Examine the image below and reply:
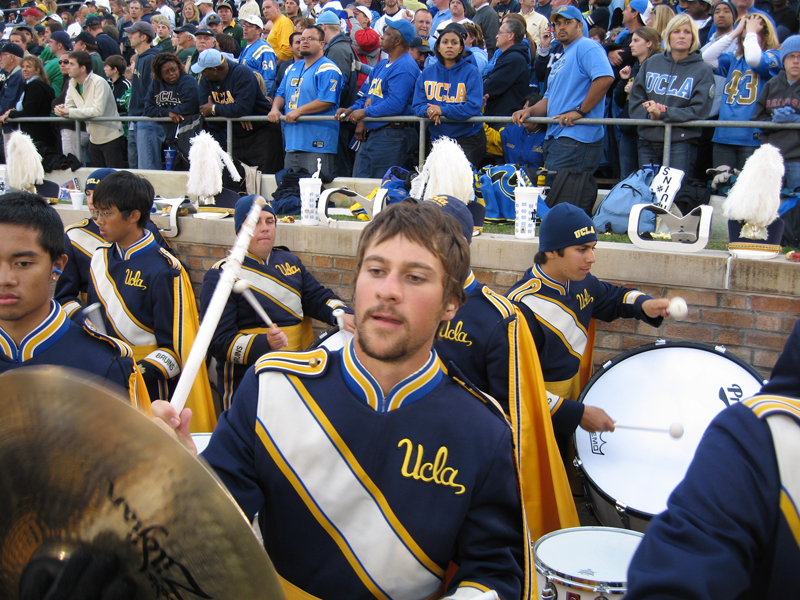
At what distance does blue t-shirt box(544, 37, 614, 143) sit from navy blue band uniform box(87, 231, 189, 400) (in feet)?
11.9

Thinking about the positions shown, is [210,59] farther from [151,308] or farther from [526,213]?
[526,213]

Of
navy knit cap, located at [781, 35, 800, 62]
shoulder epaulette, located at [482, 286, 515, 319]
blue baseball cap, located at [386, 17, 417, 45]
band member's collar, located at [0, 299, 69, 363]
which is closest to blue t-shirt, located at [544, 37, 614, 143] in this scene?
navy knit cap, located at [781, 35, 800, 62]

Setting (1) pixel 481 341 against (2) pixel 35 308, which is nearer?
(2) pixel 35 308

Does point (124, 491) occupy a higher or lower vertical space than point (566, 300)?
higher

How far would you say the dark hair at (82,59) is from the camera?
9.30 metres

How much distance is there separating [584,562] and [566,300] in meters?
1.61

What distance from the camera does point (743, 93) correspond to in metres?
6.23

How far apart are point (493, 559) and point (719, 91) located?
5.97 metres

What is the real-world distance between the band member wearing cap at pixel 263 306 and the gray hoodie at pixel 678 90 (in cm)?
321

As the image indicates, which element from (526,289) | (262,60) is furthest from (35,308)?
(262,60)

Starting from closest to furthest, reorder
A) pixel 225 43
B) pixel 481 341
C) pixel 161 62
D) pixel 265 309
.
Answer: pixel 481 341 → pixel 265 309 → pixel 161 62 → pixel 225 43

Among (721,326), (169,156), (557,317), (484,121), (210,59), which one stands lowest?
(721,326)

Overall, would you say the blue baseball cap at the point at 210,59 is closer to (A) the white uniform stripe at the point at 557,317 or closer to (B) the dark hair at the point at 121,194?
(B) the dark hair at the point at 121,194

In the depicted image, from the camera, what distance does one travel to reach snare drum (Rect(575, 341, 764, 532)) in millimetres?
3357
